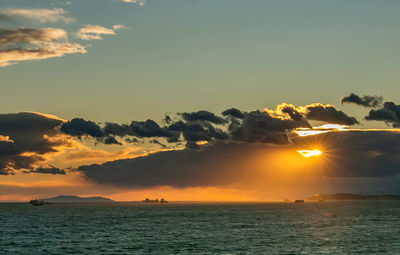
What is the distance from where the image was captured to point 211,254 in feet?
339

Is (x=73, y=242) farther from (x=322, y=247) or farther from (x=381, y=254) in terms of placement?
(x=381, y=254)

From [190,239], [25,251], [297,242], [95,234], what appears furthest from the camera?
[95,234]

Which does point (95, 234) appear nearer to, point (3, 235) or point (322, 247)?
point (3, 235)

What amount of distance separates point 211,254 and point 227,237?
36.7 meters

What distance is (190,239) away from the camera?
441 ft

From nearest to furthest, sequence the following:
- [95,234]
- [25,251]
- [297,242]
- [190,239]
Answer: [25,251]
[297,242]
[190,239]
[95,234]

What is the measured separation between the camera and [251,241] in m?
128

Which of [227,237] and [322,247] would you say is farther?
[227,237]

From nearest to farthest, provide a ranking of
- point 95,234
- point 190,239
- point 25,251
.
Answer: point 25,251
point 190,239
point 95,234

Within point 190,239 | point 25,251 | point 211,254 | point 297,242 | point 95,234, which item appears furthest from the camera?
point 95,234

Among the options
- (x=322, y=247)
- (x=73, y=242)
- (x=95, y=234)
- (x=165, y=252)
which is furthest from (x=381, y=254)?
(x=95, y=234)

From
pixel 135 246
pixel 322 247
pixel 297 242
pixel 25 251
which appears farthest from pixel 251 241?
pixel 25 251

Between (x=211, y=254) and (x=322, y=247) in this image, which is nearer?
(x=211, y=254)

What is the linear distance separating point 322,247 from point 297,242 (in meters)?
11.8
